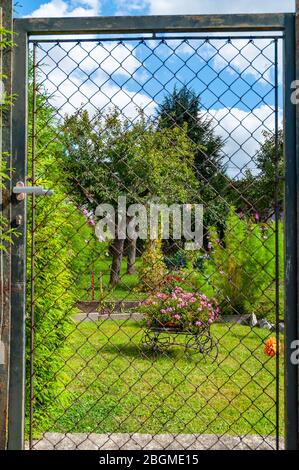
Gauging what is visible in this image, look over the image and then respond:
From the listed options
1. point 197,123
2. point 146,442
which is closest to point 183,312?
point 146,442

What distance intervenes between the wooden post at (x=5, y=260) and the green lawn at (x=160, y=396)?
739 mm

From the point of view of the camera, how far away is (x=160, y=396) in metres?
4.02

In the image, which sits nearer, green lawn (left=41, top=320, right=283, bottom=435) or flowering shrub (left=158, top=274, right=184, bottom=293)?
green lawn (left=41, top=320, right=283, bottom=435)

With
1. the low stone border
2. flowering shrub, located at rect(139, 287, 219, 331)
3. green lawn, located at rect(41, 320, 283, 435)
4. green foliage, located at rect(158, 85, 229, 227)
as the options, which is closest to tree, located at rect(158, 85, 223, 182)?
green foliage, located at rect(158, 85, 229, 227)

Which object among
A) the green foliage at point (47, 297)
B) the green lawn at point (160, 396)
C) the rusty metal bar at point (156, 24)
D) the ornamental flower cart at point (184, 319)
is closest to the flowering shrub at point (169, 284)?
the ornamental flower cart at point (184, 319)

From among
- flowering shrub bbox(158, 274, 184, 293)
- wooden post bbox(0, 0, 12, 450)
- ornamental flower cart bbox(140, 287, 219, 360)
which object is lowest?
ornamental flower cart bbox(140, 287, 219, 360)

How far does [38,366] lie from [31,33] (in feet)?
6.29

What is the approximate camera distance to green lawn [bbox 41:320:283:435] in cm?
330

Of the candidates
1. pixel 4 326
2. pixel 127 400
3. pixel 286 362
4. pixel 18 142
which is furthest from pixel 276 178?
pixel 127 400

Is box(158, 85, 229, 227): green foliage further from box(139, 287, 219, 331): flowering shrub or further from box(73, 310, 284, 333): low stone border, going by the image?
box(73, 310, 284, 333): low stone border

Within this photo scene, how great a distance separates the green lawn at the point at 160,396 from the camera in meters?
3.30

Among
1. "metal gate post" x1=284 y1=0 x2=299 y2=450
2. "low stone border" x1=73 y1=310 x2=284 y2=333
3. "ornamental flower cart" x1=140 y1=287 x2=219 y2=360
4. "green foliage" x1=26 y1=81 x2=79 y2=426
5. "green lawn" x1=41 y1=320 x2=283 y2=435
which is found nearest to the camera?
"metal gate post" x1=284 y1=0 x2=299 y2=450

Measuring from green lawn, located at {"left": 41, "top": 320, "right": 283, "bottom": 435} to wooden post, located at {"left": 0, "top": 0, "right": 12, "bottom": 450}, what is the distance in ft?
2.42

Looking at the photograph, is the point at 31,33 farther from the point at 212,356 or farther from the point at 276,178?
the point at 212,356
